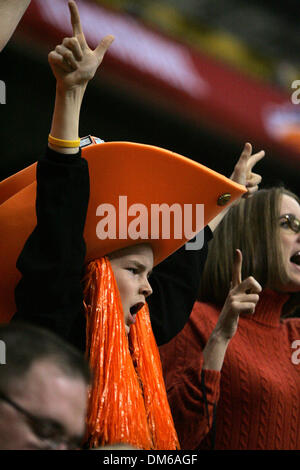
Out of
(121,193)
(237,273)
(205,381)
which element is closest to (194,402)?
(205,381)

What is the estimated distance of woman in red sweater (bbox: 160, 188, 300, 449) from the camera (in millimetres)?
1479

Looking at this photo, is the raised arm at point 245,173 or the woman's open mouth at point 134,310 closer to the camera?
the woman's open mouth at point 134,310

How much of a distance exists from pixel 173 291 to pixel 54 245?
0.43 m

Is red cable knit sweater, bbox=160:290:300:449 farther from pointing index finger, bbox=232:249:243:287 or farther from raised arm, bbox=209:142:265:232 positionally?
raised arm, bbox=209:142:265:232

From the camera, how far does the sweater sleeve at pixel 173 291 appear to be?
149 centimetres

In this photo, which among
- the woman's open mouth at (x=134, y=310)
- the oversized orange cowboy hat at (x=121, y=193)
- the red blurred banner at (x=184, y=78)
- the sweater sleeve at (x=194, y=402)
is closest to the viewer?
the oversized orange cowboy hat at (x=121, y=193)

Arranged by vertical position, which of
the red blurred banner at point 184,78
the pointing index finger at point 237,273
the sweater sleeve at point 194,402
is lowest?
the sweater sleeve at point 194,402

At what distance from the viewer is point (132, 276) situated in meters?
1.34

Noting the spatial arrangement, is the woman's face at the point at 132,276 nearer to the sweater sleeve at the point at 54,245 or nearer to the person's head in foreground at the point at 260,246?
the sweater sleeve at the point at 54,245

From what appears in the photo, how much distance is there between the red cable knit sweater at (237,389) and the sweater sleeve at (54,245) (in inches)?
15.9

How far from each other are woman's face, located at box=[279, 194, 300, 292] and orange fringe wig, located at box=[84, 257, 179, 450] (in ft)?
1.70

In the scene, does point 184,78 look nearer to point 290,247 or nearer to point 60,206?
point 290,247

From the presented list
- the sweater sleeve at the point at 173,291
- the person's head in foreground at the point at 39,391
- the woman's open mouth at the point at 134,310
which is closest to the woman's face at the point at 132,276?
the woman's open mouth at the point at 134,310

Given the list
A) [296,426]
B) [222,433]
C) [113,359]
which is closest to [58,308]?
[113,359]
